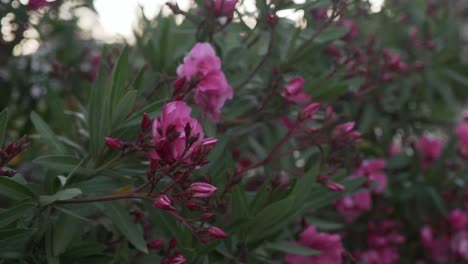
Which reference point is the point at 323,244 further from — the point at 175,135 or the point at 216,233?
the point at 175,135

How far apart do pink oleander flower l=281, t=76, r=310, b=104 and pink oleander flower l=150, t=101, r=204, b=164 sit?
17.0 inches

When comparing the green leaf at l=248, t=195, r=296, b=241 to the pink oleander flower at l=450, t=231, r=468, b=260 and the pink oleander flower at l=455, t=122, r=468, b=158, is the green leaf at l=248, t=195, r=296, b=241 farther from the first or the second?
the pink oleander flower at l=455, t=122, r=468, b=158

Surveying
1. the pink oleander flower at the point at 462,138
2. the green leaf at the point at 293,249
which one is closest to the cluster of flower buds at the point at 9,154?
the green leaf at the point at 293,249

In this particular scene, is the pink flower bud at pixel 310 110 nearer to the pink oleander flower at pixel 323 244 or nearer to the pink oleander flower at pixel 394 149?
the pink oleander flower at pixel 323 244

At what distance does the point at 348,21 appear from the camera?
2.34 meters

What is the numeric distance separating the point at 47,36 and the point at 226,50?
102cm

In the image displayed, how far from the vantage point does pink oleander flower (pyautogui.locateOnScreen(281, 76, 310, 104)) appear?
4.93 feet

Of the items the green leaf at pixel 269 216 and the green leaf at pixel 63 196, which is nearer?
the green leaf at pixel 63 196

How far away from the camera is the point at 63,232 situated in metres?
1.20

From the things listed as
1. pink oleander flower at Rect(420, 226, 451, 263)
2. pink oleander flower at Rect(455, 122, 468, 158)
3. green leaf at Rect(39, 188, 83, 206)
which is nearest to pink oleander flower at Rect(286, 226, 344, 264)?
green leaf at Rect(39, 188, 83, 206)

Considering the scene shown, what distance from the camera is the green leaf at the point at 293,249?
1.41m

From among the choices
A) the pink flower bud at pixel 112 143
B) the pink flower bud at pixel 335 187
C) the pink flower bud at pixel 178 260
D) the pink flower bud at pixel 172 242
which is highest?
the pink flower bud at pixel 112 143

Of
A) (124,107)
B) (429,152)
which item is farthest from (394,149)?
(124,107)

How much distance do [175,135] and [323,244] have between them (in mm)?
596
